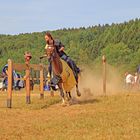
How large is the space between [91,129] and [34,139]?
4.66ft

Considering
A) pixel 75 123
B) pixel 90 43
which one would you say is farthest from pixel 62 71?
pixel 90 43

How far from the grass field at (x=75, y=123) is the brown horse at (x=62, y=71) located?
51.6 inches

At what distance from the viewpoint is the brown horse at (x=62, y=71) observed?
14031 mm

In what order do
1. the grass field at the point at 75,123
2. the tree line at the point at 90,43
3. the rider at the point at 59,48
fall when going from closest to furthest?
the grass field at the point at 75,123 < the rider at the point at 59,48 < the tree line at the point at 90,43

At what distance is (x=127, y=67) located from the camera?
4312cm

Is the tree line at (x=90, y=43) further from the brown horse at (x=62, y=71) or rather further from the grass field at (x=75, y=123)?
the grass field at (x=75, y=123)

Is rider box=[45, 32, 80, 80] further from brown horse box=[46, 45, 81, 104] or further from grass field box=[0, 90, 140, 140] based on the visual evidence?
grass field box=[0, 90, 140, 140]

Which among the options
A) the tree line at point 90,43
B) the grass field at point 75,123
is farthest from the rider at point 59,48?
the tree line at point 90,43

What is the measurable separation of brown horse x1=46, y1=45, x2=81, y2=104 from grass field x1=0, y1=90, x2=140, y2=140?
1.31 m

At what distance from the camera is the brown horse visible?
14031 millimetres

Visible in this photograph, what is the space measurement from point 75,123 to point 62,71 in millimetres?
4812

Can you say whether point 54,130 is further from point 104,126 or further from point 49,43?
point 49,43

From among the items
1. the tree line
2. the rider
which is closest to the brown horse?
the rider

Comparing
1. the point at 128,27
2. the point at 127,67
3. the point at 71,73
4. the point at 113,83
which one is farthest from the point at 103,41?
the point at 71,73
